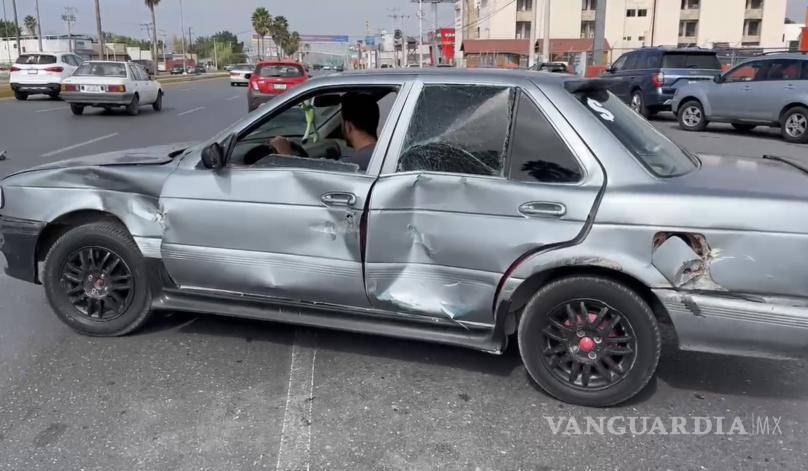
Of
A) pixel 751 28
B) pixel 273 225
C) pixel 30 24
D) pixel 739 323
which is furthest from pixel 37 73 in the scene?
pixel 30 24

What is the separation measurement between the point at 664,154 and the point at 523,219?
3.26 ft

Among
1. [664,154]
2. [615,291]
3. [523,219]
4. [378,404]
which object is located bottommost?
[378,404]

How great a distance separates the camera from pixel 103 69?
21.6 m

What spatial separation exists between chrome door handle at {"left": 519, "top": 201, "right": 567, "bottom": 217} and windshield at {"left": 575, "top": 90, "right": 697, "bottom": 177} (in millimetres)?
480

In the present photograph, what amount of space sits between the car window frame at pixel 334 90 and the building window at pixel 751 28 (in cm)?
8885

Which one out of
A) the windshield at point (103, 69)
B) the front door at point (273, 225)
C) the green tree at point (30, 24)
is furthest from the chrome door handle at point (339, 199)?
the green tree at point (30, 24)

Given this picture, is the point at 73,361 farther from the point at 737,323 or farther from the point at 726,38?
the point at 726,38

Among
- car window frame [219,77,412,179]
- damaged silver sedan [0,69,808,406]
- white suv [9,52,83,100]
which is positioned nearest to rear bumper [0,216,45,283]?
damaged silver sedan [0,69,808,406]

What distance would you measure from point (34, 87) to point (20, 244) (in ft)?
82.9

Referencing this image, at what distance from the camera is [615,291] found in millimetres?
3479

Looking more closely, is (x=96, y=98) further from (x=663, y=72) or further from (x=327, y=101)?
(x=327, y=101)

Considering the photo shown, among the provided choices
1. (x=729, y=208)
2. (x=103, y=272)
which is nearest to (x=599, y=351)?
(x=729, y=208)

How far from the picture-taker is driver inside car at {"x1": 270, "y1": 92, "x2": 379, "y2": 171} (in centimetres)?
452

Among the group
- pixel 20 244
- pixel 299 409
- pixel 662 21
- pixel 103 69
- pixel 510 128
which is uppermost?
pixel 662 21
